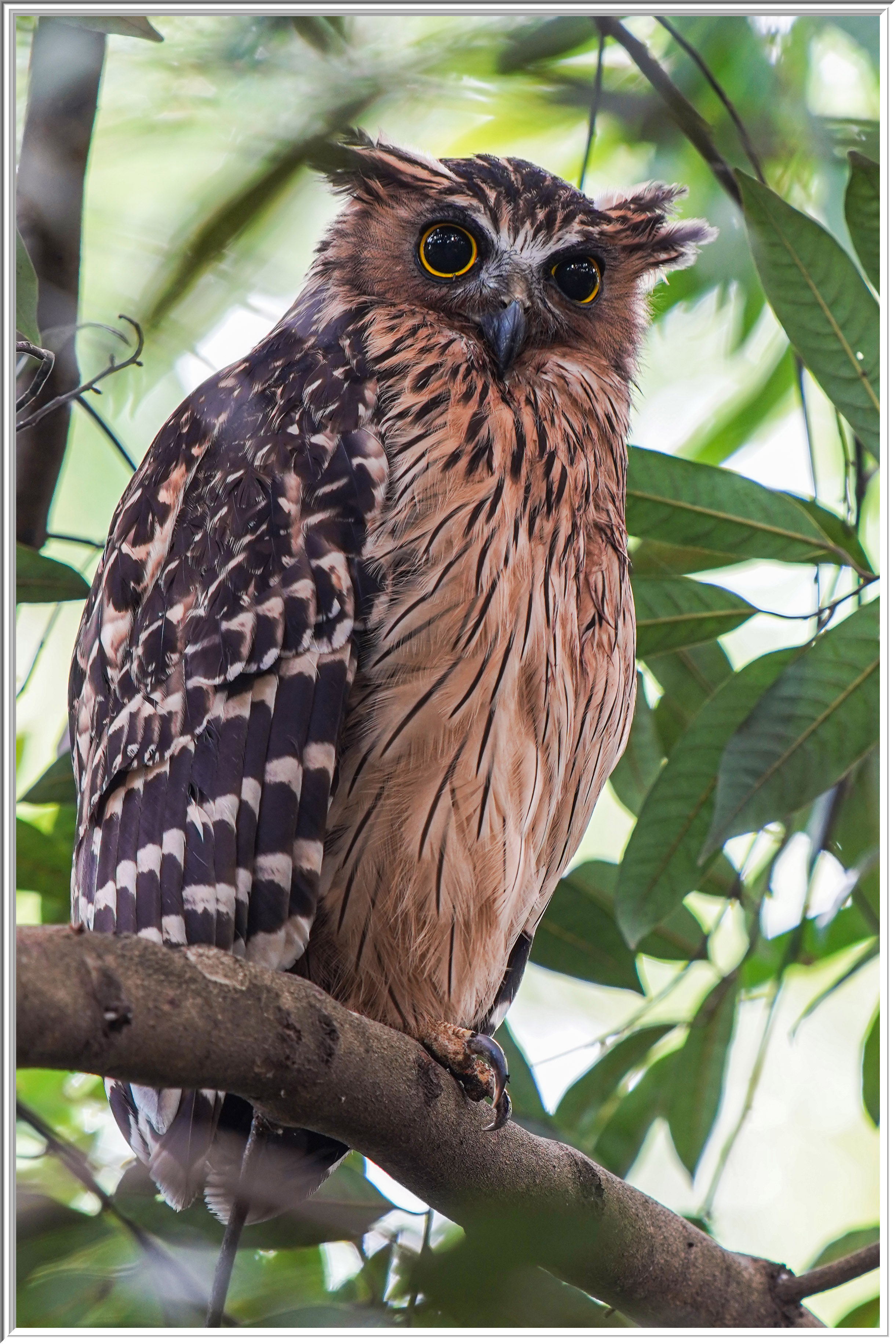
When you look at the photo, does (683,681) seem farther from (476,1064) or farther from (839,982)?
(476,1064)

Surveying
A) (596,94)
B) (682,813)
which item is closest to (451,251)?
(596,94)

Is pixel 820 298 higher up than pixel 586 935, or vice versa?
pixel 820 298

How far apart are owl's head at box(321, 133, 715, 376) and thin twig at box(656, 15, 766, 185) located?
105 millimetres

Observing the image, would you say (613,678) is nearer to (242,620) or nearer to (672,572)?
(672,572)

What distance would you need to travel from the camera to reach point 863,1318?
4.52ft

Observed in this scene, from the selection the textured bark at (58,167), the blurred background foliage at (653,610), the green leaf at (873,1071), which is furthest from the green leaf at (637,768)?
the textured bark at (58,167)

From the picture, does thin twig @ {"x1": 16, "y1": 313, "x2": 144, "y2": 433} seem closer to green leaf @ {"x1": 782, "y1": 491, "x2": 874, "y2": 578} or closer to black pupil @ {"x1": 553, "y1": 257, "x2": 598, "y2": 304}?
black pupil @ {"x1": 553, "y1": 257, "x2": 598, "y2": 304}

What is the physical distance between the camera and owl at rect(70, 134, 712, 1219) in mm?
1324

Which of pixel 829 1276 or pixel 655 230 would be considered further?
pixel 655 230

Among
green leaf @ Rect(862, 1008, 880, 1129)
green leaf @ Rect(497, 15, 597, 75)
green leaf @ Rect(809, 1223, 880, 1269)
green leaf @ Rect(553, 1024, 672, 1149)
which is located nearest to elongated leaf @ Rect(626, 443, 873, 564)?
green leaf @ Rect(497, 15, 597, 75)

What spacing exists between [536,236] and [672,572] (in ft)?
1.80

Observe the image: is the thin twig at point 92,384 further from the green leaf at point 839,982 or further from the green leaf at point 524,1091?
the green leaf at point 839,982

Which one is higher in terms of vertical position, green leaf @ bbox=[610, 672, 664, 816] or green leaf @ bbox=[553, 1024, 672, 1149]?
green leaf @ bbox=[610, 672, 664, 816]

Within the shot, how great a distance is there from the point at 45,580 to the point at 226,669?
0.37m
